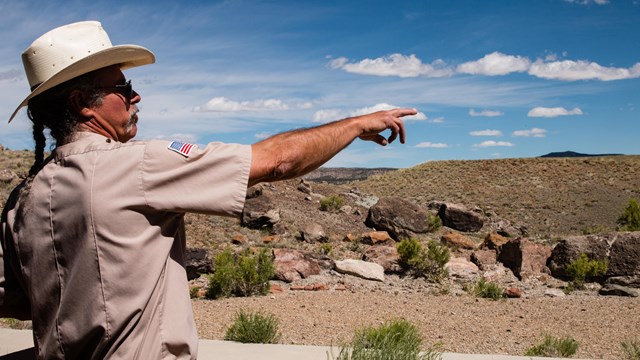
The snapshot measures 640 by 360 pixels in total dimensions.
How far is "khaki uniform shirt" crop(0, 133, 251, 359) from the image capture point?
1913 mm

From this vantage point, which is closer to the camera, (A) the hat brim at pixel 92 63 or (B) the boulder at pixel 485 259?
(A) the hat brim at pixel 92 63

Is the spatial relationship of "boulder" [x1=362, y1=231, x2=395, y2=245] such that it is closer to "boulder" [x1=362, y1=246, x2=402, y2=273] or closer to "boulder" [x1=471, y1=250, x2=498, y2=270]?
"boulder" [x1=362, y1=246, x2=402, y2=273]

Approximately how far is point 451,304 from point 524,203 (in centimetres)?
3311

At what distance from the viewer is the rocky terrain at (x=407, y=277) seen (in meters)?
10.2

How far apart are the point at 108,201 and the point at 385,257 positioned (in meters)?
15.4

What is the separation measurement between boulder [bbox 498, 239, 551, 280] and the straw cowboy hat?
1484 cm

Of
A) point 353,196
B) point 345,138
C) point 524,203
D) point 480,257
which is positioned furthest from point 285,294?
point 524,203

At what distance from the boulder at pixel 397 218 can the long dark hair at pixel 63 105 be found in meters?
21.2

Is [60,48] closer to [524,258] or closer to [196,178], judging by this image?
[196,178]

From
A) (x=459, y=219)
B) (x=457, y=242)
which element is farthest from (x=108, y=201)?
(x=459, y=219)

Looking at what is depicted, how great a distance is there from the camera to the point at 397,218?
2405cm

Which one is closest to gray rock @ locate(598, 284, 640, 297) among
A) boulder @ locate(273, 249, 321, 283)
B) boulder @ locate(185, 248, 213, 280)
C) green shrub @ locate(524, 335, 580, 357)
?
boulder @ locate(273, 249, 321, 283)

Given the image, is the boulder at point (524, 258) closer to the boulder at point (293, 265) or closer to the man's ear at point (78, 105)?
the boulder at point (293, 265)

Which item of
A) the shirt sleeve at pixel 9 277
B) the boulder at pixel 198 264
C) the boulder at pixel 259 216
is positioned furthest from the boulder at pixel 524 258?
the shirt sleeve at pixel 9 277
